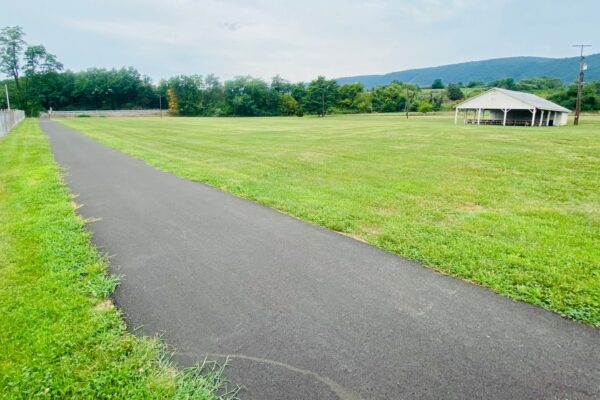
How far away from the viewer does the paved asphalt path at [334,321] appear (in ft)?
7.13

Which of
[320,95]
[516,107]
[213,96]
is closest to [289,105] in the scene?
[320,95]

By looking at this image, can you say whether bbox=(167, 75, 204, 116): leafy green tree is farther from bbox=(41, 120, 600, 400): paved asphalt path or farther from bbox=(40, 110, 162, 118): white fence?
bbox=(41, 120, 600, 400): paved asphalt path

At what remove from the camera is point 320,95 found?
2822 inches

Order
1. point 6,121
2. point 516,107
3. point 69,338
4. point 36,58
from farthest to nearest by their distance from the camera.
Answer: point 36,58, point 516,107, point 6,121, point 69,338

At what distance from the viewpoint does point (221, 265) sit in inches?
152

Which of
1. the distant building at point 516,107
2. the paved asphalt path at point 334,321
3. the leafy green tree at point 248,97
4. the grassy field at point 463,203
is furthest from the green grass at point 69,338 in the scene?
the leafy green tree at point 248,97

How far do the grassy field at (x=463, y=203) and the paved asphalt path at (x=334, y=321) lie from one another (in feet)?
1.44

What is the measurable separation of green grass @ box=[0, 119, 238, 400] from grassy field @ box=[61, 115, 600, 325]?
2.84 m

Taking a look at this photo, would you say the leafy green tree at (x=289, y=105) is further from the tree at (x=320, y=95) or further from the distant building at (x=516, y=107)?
the distant building at (x=516, y=107)

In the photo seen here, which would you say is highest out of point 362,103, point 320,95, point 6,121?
point 320,95

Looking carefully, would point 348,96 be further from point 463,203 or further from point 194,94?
point 463,203

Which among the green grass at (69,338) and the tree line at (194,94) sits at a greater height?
the tree line at (194,94)

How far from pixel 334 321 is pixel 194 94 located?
272ft

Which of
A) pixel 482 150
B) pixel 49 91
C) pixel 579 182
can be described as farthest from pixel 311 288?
pixel 49 91
